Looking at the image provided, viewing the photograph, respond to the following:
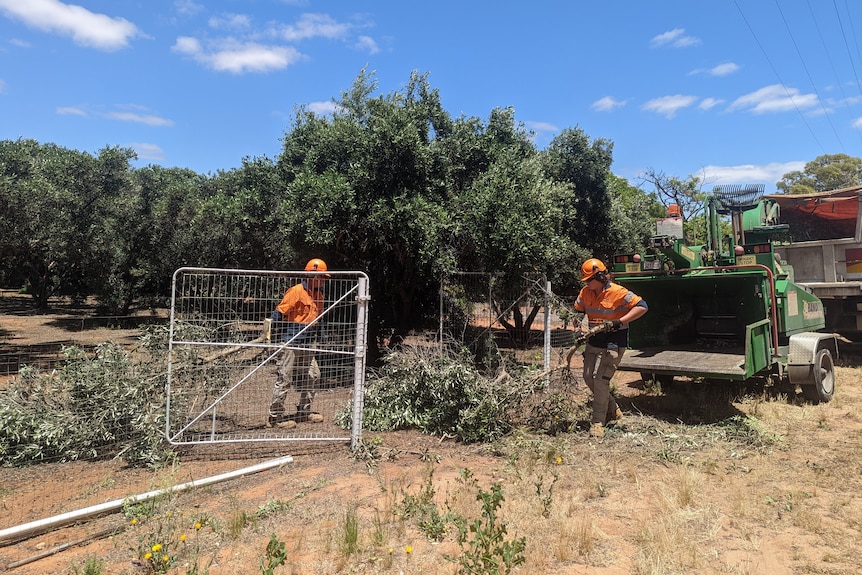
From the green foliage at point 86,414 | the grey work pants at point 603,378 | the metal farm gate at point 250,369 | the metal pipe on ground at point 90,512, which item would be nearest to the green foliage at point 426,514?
the metal farm gate at point 250,369

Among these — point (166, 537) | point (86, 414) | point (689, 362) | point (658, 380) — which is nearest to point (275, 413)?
point (86, 414)

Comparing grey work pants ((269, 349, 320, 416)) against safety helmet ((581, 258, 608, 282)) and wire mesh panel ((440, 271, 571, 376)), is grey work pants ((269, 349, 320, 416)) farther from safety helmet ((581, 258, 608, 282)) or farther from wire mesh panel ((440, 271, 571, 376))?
safety helmet ((581, 258, 608, 282))

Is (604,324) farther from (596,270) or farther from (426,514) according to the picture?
(426,514)

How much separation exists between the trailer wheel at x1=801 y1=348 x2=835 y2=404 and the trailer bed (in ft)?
3.03

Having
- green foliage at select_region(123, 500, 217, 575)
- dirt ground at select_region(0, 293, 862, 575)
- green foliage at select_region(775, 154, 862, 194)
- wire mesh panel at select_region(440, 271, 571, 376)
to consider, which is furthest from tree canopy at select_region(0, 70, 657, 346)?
green foliage at select_region(775, 154, 862, 194)

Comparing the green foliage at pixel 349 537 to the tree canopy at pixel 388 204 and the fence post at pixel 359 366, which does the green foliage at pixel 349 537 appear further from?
the tree canopy at pixel 388 204

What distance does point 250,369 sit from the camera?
602 centimetres

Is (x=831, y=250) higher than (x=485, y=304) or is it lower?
higher

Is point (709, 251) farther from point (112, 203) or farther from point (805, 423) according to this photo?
point (112, 203)

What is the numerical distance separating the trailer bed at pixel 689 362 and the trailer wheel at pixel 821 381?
0.92 m

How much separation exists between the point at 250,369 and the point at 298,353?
23.3 inches

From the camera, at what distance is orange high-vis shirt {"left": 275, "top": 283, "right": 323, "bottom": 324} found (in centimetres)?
639

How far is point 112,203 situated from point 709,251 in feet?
50.9

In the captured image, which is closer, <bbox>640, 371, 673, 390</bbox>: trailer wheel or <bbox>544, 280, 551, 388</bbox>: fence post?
<bbox>544, 280, 551, 388</bbox>: fence post
